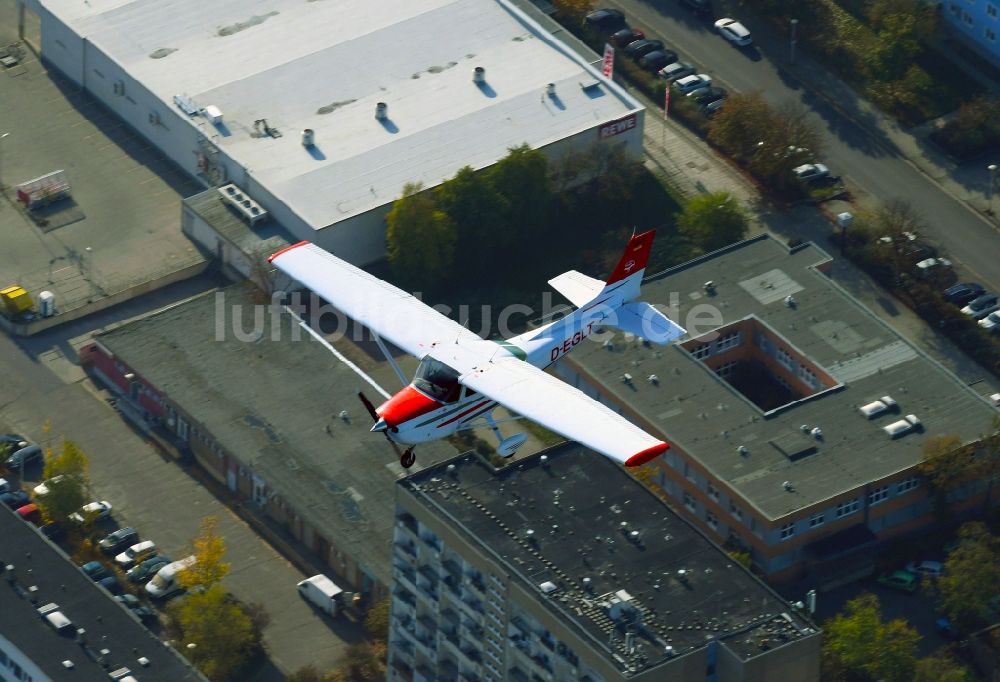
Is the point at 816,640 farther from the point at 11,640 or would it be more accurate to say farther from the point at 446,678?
the point at 11,640

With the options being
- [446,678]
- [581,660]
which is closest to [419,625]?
[446,678]

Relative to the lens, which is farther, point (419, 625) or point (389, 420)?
point (419, 625)

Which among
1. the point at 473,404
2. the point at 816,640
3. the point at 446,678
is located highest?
the point at 473,404

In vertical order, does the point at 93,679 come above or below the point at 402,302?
below

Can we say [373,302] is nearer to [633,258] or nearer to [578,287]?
[578,287]

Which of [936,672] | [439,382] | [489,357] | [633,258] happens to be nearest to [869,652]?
[936,672]

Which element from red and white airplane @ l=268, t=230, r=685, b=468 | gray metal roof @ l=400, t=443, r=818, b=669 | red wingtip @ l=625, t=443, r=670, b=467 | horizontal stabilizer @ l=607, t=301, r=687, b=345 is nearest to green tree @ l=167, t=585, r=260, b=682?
gray metal roof @ l=400, t=443, r=818, b=669
